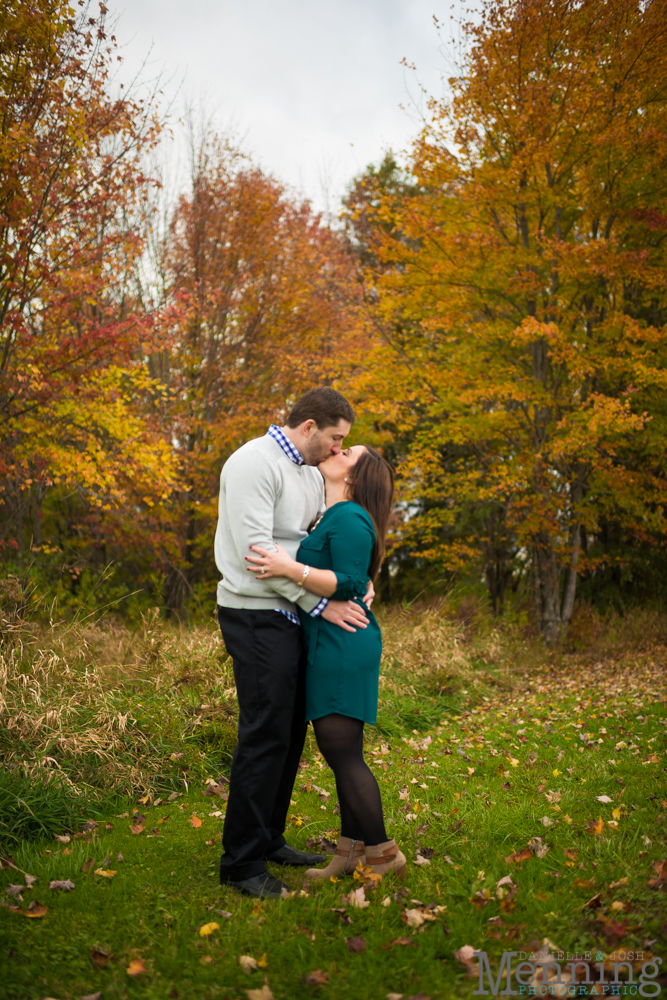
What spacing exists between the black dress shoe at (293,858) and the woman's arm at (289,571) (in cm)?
148

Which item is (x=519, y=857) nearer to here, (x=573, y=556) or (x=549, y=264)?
(x=573, y=556)

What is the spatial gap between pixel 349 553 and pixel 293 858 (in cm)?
167

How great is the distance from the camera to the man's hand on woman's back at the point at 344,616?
9.82 ft

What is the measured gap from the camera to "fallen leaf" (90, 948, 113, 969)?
253 cm

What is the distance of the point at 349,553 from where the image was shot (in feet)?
9.80

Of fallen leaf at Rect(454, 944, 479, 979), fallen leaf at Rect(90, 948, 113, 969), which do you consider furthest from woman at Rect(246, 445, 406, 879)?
fallen leaf at Rect(90, 948, 113, 969)

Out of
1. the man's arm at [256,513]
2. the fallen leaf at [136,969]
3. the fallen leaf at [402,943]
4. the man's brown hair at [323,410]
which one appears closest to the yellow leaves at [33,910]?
the fallen leaf at [136,969]

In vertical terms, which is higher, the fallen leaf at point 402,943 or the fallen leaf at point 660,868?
the fallen leaf at point 660,868

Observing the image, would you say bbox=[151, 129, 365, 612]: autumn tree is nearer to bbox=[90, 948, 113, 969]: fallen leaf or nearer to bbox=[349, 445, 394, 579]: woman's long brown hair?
bbox=[349, 445, 394, 579]: woman's long brown hair

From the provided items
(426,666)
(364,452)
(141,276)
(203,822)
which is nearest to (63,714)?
(203,822)

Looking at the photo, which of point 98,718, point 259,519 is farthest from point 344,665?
point 98,718

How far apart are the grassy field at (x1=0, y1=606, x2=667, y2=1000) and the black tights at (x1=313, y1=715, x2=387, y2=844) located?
0.97 feet

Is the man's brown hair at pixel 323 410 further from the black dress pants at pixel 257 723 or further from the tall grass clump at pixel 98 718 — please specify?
the tall grass clump at pixel 98 718

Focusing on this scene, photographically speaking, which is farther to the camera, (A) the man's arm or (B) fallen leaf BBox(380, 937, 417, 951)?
(A) the man's arm
